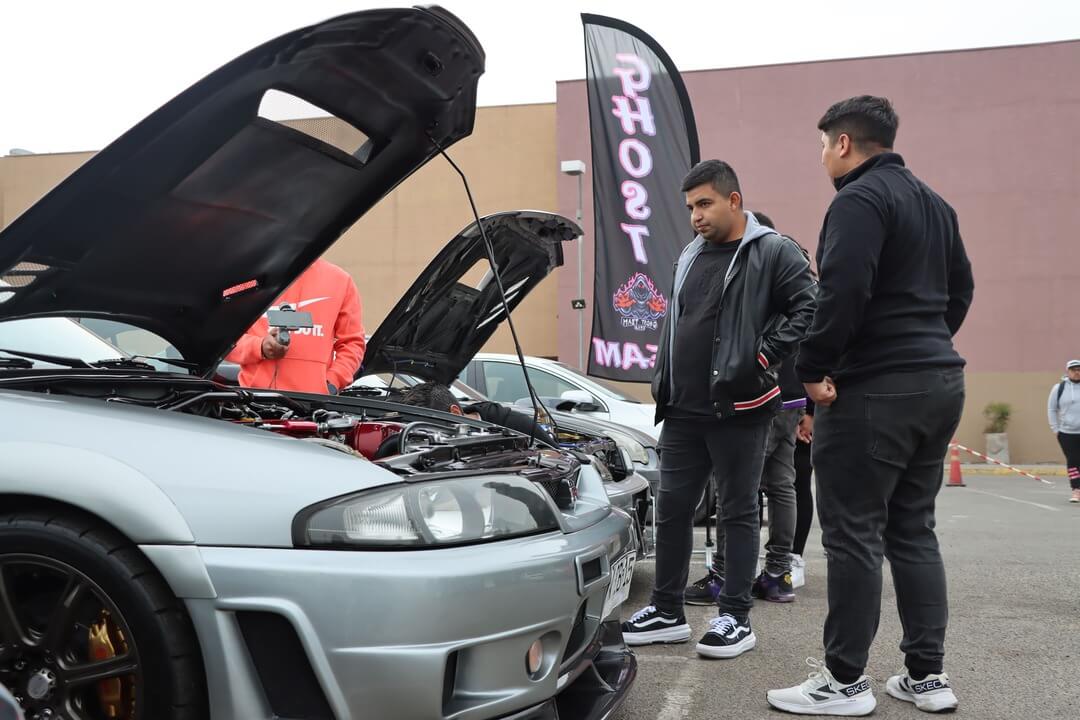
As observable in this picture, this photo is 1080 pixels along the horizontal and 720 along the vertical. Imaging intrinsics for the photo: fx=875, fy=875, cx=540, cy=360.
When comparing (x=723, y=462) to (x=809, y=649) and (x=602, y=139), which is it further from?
(x=602, y=139)

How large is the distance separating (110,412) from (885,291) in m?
2.33

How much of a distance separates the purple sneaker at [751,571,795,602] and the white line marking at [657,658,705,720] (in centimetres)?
123

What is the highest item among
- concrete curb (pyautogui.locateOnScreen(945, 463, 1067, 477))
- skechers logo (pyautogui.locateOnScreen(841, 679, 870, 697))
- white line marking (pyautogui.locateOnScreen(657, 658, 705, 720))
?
skechers logo (pyautogui.locateOnScreen(841, 679, 870, 697))

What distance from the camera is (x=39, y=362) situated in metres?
2.69

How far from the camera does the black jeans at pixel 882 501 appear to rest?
2811mm

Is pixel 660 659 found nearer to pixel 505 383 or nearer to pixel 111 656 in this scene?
pixel 111 656

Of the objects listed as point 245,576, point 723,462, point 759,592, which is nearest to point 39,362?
point 245,576

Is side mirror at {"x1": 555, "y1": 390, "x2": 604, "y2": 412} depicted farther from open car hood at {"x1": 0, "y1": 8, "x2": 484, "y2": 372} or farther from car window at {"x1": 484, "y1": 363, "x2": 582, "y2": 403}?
open car hood at {"x1": 0, "y1": 8, "x2": 484, "y2": 372}

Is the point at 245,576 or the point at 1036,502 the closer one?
the point at 245,576

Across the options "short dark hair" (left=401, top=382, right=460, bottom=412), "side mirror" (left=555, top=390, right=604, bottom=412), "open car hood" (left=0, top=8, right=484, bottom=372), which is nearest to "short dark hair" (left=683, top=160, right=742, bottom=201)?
"open car hood" (left=0, top=8, right=484, bottom=372)

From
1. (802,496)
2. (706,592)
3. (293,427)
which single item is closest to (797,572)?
(802,496)

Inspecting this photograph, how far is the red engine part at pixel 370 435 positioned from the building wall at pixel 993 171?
15046mm

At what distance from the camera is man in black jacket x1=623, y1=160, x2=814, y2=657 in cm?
344

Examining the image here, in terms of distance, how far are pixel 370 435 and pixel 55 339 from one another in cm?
122
